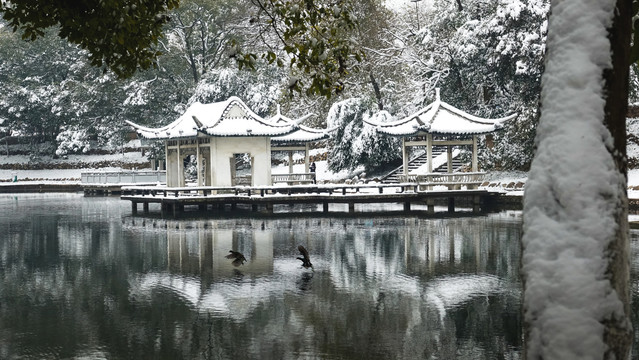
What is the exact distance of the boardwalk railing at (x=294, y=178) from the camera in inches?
1215

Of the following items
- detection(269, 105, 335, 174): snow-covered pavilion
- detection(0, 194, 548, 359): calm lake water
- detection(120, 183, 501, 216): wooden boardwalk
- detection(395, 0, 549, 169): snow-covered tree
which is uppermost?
detection(395, 0, 549, 169): snow-covered tree

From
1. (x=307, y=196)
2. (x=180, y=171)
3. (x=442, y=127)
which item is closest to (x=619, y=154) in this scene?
(x=307, y=196)

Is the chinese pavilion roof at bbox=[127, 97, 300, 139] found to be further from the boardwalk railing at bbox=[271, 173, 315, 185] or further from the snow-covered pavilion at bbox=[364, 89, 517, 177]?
the snow-covered pavilion at bbox=[364, 89, 517, 177]

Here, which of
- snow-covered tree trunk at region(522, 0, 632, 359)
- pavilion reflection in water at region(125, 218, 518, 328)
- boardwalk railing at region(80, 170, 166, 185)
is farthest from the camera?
boardwalk railing at region(80, 170, 166, 185)

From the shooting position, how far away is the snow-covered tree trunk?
339 cm

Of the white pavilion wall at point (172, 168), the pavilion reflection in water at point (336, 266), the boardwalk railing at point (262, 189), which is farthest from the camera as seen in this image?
the white pavilion wall at point (172, 168)

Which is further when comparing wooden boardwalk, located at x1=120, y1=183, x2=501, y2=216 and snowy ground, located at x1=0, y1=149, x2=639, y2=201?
snowy ground, located at x1=0, y1=149, x2=639, y2=201

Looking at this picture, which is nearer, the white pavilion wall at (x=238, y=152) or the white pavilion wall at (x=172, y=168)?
the white pavilion wall at (x=238, y=152)

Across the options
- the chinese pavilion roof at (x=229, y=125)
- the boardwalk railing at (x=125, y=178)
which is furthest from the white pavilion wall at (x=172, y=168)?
the boardwalk railing at (x=125, y=178)

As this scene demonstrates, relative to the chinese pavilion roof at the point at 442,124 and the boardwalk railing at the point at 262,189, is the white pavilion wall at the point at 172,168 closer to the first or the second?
the boardwalk railing at the point at 262,189

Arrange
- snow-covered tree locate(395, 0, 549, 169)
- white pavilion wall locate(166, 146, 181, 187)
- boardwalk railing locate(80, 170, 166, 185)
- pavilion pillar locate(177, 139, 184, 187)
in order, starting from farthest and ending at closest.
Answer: boardwalk railing locate(80, 170, 166, 185)
white pavilion wall locate(166, 146, 181, 187)
pavilion pillar locate(177, 139, 184, 187)
snow-covered tree locate(395, 0, 549, 169)

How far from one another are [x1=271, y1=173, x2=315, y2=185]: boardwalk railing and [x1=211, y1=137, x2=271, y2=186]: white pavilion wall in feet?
2.59

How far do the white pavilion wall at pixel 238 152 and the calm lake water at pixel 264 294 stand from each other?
8.73 metres

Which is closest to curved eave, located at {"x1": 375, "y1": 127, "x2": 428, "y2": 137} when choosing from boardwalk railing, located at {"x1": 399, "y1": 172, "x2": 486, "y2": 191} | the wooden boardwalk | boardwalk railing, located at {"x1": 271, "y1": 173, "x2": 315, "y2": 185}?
boardwalk railing, located at {"x1": 399, "y1": 172, "x2": 486, "y2": 191}
